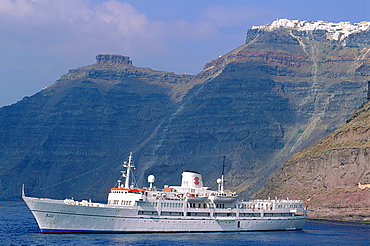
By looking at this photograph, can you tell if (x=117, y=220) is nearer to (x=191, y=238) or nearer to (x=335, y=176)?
(x=191, y=238)

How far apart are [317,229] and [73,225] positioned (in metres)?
48.6

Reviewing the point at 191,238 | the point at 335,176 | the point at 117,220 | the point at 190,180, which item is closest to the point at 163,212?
the point at 191,238

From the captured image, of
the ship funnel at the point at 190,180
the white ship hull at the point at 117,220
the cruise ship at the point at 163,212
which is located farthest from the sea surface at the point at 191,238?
the ship funnel at the point at 190,180

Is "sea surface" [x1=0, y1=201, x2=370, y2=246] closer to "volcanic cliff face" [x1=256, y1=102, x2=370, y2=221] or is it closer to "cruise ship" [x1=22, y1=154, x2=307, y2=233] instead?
"cruise ship" [x1=22, y1=154, x2=307, y2=233]

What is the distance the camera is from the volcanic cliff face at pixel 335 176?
143 m

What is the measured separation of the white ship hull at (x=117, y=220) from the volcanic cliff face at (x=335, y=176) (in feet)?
162

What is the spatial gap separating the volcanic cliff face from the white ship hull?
49307mm

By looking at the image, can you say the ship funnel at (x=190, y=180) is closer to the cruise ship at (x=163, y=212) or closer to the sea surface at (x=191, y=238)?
the cruise ship at (x=163, y=212)

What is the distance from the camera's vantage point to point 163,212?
3674 inches

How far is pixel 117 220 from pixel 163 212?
286 inches

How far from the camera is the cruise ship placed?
87375mm

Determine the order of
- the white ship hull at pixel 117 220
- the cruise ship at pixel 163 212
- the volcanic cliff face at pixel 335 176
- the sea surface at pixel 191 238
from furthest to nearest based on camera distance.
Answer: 1. the volcanic cliff face at pixel 335 176
2. the cruise ship at pixel 163 212
3. the white ship hull at pixel 117 220
4. the sea surface at pixel 191 238

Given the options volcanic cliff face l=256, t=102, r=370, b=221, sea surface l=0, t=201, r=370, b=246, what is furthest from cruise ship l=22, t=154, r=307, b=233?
volcanic cliff face l=256, t=102, r=370, b=221

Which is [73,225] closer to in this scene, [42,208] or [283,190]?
[42,208]
